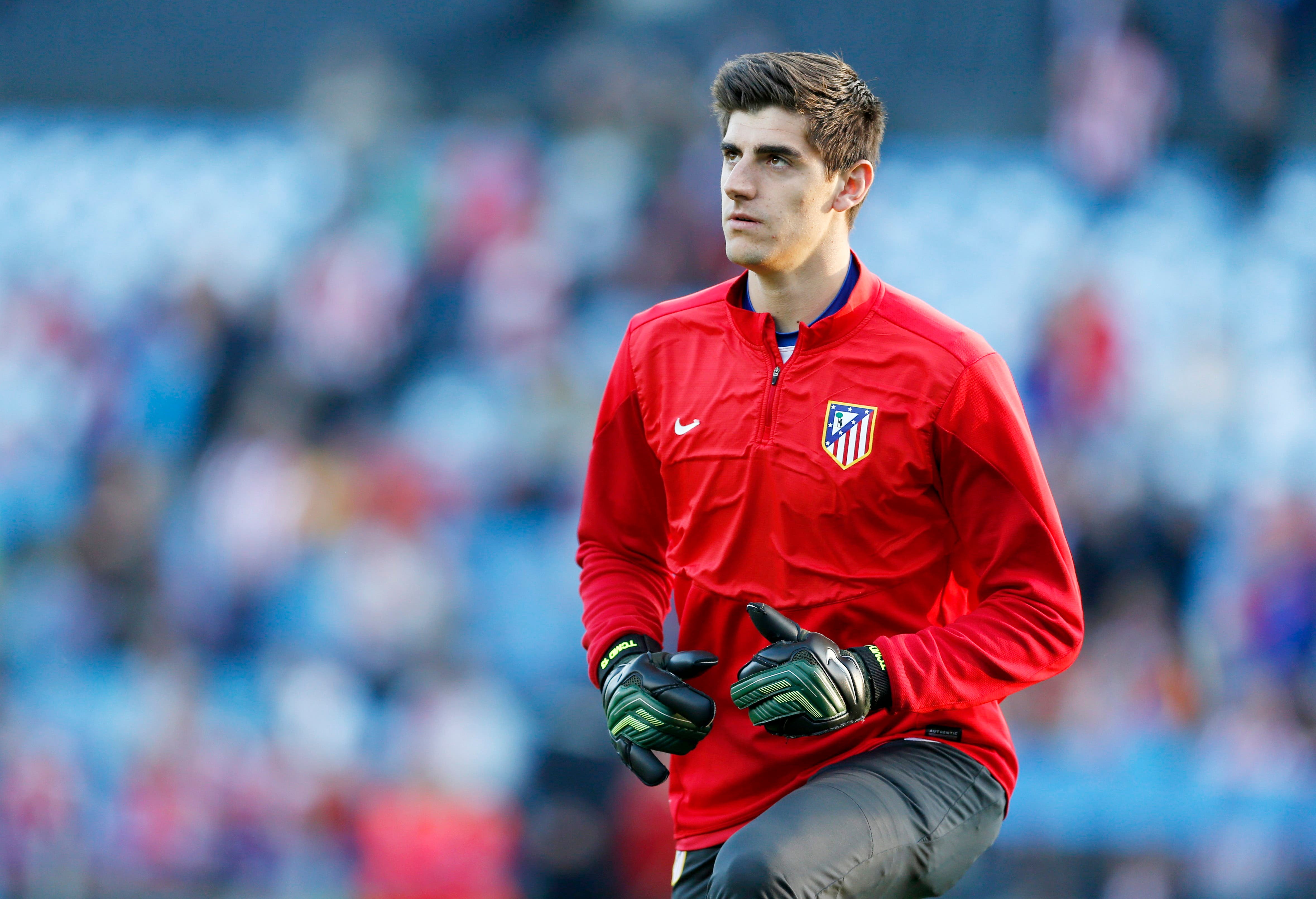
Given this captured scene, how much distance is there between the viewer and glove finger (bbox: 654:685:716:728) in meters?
2.71

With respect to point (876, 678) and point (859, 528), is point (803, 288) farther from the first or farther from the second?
point (876, 678)

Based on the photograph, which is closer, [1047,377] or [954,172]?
[1047,377]

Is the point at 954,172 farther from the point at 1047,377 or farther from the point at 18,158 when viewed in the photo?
the point at 18,158

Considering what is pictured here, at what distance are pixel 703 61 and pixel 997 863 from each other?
5.42 metres

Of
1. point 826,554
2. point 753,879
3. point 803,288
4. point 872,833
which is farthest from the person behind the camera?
point 803,288

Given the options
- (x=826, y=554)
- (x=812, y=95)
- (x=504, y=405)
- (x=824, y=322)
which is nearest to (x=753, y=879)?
(x=826, y=554)

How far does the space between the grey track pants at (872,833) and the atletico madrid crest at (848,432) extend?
560mm

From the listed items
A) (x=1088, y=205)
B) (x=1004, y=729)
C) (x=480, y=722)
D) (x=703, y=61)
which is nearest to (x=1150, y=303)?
(x=1088, y=205)

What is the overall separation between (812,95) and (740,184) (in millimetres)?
224

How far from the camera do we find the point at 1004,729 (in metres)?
2.94

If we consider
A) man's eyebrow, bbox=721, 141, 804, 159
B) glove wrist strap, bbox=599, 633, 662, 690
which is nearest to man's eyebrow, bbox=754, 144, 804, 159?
man's eyebrow, bbox=721, 141, 804, 159

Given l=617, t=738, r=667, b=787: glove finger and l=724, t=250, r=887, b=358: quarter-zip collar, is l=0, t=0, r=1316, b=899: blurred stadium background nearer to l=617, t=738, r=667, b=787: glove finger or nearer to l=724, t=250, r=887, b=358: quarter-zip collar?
l=617, t=738, r=667, b=787: glove finger

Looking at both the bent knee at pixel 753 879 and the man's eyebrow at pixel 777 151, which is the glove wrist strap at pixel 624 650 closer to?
the bent knee at pixel 753 879

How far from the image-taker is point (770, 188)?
2873mm
